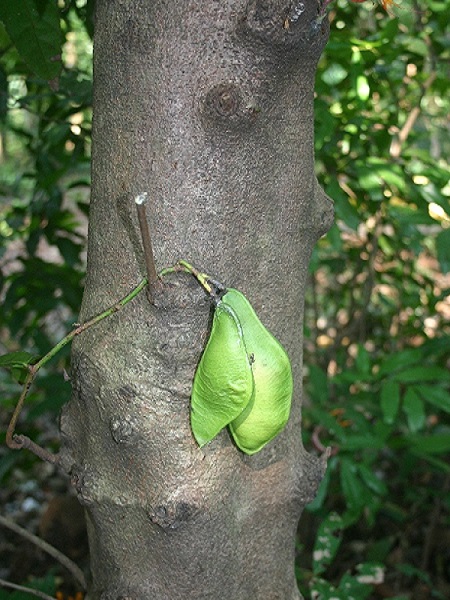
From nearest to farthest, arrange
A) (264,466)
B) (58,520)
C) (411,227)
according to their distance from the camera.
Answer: (264,466) < (411,227) < (58,520)

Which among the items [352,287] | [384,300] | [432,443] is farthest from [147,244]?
[384,300]

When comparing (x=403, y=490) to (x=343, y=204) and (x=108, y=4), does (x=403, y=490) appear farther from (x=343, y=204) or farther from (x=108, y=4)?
(x=108, y=4)

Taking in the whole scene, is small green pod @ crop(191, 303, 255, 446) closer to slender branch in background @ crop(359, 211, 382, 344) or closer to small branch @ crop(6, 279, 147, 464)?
small branch @ crop(6, 279, 147, 464)

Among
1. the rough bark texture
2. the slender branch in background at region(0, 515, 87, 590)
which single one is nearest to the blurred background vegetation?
the slender branch in background at region(0, 515, 87, 590)

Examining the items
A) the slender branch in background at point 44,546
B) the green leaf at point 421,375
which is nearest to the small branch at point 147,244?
the slender branch in background at point 44,546

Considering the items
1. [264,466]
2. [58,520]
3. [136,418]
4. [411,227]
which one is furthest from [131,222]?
[58,520]

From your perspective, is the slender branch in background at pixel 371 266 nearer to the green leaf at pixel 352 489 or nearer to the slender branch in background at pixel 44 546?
the green leaf at pixel 352 489

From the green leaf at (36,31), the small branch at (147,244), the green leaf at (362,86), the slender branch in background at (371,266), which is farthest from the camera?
the slender branch in background at (371,266)
